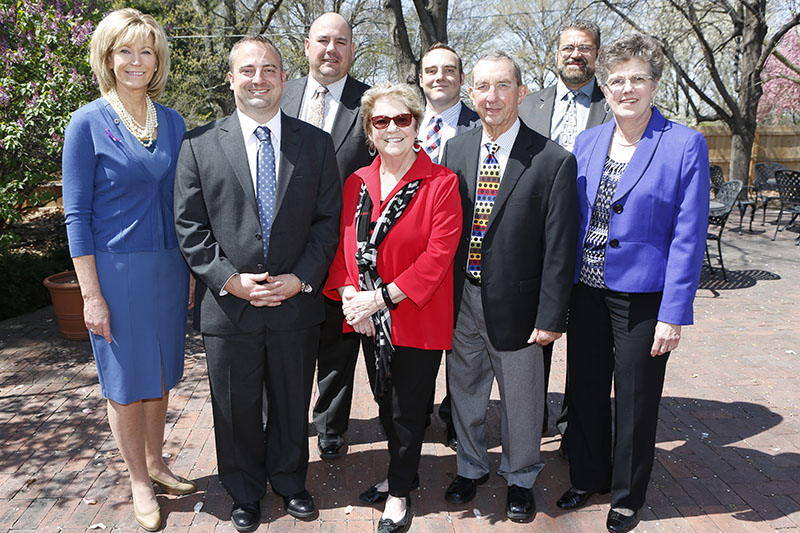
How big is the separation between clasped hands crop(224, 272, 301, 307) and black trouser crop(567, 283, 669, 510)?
1420mm

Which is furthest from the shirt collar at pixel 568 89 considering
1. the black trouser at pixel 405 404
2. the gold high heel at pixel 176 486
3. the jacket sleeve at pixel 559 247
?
the gold high heel at pixel 176 486

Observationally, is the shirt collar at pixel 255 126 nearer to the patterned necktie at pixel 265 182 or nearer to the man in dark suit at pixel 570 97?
the patterned necktie at pixel 265 182

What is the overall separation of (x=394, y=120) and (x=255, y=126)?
657 millimetres

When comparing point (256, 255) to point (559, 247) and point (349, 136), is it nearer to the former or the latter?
point (349, 136)

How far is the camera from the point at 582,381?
3.07m

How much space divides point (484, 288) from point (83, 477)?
2.59 m

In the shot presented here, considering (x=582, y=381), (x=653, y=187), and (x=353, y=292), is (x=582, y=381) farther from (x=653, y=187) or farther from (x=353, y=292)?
(x=353, y=292)

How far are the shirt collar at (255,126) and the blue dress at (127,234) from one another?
0.39 metres

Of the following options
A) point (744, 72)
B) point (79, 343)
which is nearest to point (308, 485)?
point (79, 343)

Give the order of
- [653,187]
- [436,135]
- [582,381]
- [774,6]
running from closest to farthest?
[653,187] → [582,381] → [436,135] → [774,6]

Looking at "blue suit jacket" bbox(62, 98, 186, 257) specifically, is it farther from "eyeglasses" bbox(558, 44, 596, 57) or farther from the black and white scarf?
"eyeglasses" bbox(558, 44, 596, 57)

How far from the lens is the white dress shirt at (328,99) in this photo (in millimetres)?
3600

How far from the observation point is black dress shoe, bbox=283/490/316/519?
3.06 meters

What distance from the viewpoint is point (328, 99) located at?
12.0ft
